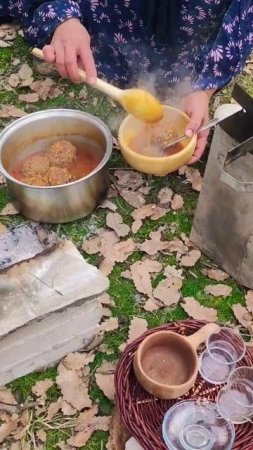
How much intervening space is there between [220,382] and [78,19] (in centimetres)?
203

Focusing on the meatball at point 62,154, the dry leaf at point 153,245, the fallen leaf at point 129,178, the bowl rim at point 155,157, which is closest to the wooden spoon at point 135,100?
the bowl rim at point 155,157

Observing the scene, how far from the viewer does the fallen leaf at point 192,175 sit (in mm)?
3453

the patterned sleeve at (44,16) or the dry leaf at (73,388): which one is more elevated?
the patterned sleeve at (44,16)

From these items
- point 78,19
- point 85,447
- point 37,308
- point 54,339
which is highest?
point 78,19

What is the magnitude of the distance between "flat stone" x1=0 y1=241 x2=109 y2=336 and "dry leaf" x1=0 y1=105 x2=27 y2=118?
4.94 ft

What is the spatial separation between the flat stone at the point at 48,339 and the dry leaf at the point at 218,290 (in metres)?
0.58

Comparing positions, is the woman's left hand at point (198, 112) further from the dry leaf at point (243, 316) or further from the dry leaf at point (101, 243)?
the dry leaf at point (243, 316)

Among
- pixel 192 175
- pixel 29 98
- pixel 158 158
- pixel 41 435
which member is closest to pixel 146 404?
pixel 41 435

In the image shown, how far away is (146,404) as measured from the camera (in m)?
2.42

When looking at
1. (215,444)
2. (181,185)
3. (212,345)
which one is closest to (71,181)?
(181,185)

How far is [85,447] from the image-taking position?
2.52 m

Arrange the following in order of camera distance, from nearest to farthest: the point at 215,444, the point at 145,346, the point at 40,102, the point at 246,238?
the point at 215,444 → the point at 145,346 → the point at 246,238 → the point at 40,102

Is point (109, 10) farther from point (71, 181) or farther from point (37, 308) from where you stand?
point (37, 308)

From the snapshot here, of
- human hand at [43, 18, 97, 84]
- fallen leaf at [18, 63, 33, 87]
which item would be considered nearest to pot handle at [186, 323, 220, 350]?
human hand at [43, 18, 97, 84]
